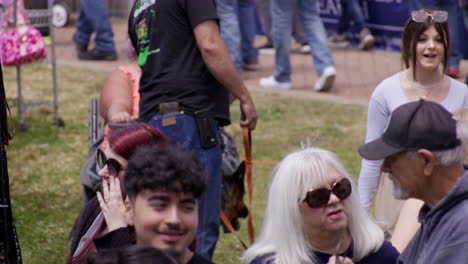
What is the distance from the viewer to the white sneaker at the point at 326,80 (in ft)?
31.7

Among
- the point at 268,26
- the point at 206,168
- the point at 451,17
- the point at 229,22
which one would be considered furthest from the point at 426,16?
the point at 268,26

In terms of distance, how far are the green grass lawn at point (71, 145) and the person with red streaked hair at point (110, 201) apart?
2113 mm

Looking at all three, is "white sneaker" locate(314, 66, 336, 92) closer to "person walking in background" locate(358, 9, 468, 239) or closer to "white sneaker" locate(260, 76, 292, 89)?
"white sneaker" locate(260, 76, 292, 89)

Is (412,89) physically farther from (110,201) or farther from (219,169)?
(110,201)

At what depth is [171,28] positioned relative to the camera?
14.4 ft

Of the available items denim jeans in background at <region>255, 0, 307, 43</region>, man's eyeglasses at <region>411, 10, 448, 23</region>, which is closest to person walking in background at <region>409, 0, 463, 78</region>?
denim jeans in background at <region>255, 0, 307, 43</region>

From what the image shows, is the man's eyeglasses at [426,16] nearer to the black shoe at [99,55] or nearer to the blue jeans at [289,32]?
the blue jeans at [289,32]

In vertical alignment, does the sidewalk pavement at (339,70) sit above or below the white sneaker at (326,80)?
below

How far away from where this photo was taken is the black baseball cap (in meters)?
2.72

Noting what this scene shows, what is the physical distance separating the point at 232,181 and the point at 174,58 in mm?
1040

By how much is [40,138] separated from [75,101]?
59.4 inches

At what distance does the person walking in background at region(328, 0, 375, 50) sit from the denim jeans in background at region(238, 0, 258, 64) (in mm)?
2012

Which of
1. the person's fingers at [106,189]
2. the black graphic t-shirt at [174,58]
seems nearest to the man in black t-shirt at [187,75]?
the black graphic t-shirt at [174,58]

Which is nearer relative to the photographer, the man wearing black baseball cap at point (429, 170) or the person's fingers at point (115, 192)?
the man wearing black baseball cap at point (429, 170)
